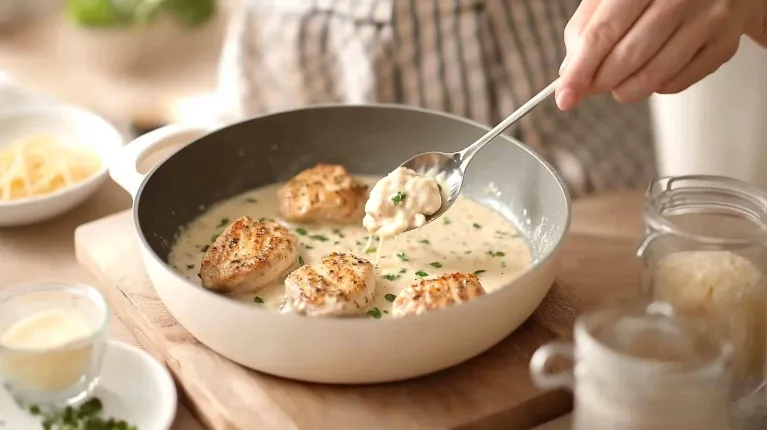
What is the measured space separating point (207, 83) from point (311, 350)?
271cm

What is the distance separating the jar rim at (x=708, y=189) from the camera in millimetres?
1241

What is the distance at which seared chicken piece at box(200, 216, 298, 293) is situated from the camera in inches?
57.2

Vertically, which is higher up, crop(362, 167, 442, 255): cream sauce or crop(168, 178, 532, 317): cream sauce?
crop(362, 167, 442, 255): cream sauce

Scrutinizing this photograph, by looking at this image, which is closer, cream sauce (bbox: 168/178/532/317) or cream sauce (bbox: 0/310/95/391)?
cream sauce (bbox: 0/310/95/391)

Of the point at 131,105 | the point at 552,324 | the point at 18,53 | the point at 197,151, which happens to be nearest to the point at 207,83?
the point at 131,105

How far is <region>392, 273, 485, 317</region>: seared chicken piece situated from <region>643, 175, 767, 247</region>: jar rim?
0.27 metres

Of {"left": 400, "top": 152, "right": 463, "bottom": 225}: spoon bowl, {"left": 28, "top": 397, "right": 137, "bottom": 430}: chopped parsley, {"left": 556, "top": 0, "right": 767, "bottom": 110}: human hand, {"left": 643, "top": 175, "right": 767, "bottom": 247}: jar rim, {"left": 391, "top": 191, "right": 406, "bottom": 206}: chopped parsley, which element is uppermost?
{"left": 556, "top": 0, "right": 767, "bottom": 110}: human hand

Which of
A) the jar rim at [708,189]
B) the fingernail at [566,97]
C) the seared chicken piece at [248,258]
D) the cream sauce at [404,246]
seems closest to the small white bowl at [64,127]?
the cream sauce at [404,246]

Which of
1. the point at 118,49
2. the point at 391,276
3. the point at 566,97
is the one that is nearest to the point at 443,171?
the point at 391,276

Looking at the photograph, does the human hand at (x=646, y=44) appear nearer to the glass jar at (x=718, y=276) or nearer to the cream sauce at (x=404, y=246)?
the glass jar at (x=718, y=276)

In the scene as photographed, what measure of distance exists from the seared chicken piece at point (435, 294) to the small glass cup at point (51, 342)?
41 cm

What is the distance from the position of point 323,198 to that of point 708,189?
65 cm

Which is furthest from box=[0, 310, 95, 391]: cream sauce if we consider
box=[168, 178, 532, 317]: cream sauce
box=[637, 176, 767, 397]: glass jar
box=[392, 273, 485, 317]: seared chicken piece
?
box=[637, 176, 767, 397]: glass jar

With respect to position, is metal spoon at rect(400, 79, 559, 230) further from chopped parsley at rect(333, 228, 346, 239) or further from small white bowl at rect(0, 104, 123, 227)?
small white bowl at rect(0, 104, 123, 227)
